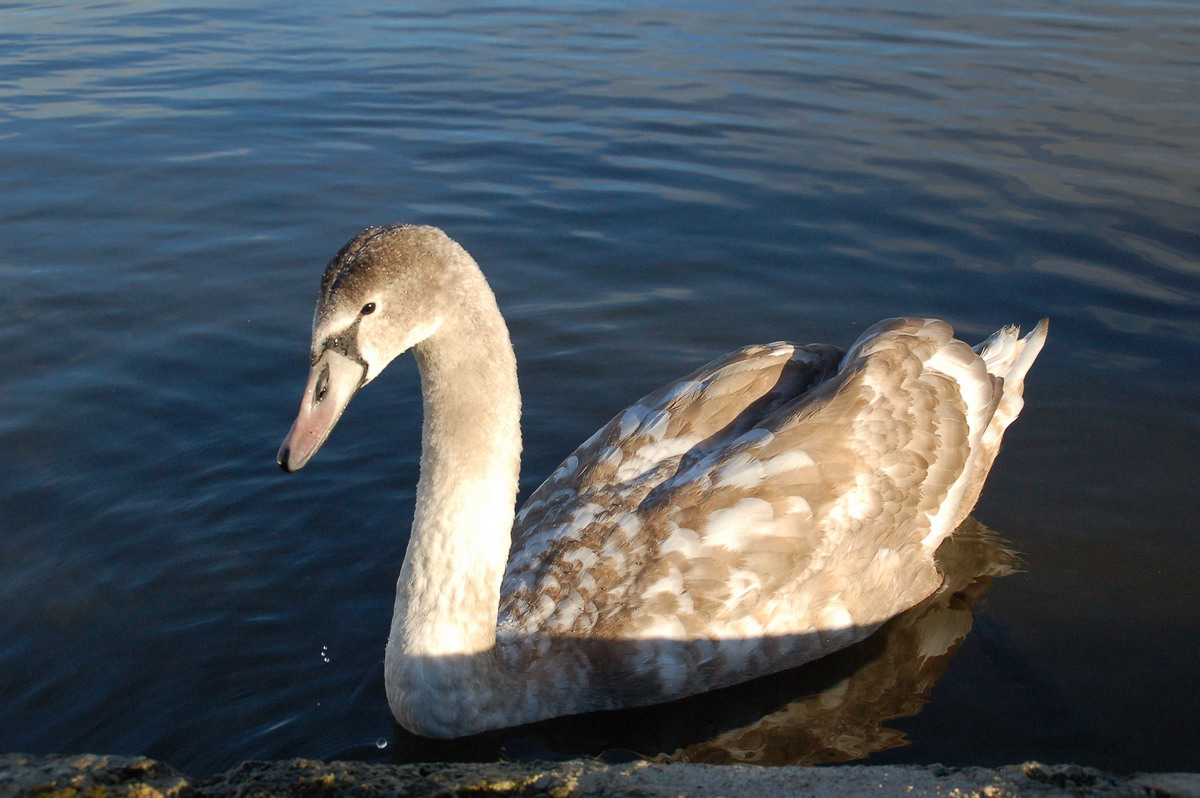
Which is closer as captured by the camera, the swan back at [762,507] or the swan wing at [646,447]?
the swan back at [762,507]

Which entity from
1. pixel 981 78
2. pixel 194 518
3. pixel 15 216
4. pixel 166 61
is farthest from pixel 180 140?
pixel 981 78

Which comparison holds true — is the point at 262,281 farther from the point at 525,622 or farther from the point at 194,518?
the point at 525,622

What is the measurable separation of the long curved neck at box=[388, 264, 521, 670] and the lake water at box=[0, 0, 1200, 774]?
0.53m

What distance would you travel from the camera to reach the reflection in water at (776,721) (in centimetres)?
500

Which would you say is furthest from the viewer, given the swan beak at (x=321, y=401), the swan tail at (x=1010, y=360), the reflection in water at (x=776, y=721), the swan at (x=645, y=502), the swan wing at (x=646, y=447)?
the swan tail at (x=1010, y=360)

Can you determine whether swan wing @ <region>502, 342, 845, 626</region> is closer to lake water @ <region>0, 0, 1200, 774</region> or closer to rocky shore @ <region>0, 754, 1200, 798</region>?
lake water @ <region>0, 0, 1200, 774</region>

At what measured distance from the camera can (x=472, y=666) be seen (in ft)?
16.3

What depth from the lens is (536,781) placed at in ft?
10.8

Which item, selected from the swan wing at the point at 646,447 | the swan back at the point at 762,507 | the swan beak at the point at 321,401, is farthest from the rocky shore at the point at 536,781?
the swan wing at the point at 646,447

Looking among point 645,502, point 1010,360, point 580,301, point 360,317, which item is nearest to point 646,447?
point 645,502

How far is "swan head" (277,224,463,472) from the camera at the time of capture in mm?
4410

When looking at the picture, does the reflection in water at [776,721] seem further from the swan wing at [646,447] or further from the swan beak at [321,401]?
the swan beak at [321,401]

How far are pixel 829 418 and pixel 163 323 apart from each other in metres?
5.46

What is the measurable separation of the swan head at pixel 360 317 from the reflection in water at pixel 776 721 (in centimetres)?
150
